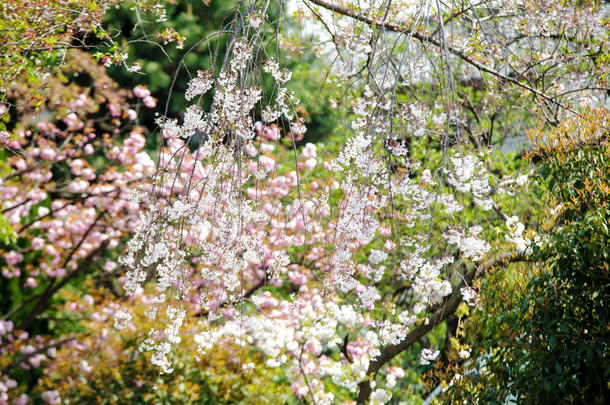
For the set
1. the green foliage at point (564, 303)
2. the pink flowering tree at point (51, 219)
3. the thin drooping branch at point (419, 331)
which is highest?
the pink flowering tree at point (51, 219)

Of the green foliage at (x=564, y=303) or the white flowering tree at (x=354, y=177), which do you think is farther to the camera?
the green foliage at (x=564, y=303)

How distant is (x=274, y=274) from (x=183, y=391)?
8.79 ft

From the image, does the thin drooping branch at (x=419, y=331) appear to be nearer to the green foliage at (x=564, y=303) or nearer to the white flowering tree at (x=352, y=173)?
the white flowering tree at (x=352, y=173)

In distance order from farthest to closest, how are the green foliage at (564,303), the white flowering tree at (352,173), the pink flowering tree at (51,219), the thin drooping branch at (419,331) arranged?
the pink flowering tree at (51,219) < the thin drooping branch at (419,331) < the green foliage at (564,303) < the white flowering tree at (352,173)

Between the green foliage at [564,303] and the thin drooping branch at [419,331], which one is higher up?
the thin drooping branch at [419,331]

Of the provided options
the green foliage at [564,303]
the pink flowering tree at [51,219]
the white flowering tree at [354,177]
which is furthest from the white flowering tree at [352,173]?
the pink flowering tree at [51,219]

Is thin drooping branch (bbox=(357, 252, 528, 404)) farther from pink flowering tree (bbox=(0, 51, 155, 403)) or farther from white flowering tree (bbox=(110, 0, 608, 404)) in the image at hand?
pink flowering tree (bbox=(0, 51, 155, 403))

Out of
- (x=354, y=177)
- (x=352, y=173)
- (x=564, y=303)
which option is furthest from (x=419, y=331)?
(x=354, y=177)

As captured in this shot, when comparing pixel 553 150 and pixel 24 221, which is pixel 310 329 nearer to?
pixel 553 150

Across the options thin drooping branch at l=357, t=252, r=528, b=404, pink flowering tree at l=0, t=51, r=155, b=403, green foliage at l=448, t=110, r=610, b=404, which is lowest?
green foliage at l=448, t=110, r=610, b=404

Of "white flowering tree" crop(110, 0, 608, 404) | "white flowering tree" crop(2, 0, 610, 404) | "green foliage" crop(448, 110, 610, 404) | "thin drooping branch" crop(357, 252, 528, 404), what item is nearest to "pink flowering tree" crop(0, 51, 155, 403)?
"white flowering tree" crop(2, 0, 610, 404)

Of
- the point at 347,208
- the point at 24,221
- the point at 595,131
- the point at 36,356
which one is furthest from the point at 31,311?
the point at 595,131

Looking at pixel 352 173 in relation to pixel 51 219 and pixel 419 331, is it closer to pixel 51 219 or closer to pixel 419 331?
pixel 419 331

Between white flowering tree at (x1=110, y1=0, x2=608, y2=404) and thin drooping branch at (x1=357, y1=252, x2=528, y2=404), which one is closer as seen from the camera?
white flowering tree at (x1=110, y1=0, x2=608, y2=404)
